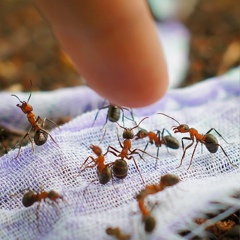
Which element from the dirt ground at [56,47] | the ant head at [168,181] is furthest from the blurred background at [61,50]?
the ant head at [168,181]

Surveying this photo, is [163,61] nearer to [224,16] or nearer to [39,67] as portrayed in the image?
[39,67]

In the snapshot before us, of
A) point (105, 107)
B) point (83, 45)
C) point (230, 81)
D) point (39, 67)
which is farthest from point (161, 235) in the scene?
point (39, 67)

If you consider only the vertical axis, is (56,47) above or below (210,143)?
above

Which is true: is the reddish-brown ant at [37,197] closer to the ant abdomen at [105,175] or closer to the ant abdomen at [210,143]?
the ant abdomen at [105,175]

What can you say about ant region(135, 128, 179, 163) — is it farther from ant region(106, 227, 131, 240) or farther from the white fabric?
ant region(106, 227, 131, 240)

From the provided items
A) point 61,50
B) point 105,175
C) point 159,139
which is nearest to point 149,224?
point 105,175

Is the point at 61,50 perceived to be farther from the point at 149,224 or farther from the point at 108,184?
the point at 149,224
